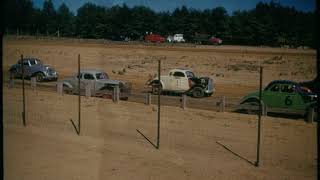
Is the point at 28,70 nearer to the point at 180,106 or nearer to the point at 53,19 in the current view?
the point at 180,106

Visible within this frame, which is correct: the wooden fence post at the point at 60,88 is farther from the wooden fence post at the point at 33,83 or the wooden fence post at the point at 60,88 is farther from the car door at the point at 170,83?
the car door at the point at 170,83

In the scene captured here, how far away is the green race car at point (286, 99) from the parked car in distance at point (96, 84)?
12.1ft

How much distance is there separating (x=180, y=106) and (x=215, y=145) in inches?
152

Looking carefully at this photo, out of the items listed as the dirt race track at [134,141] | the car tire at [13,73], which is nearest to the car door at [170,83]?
the dirt race track at [134,141]

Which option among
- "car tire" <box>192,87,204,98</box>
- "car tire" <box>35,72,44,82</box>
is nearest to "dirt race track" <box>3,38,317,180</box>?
"car tire" <box>35,72,44,82</box>

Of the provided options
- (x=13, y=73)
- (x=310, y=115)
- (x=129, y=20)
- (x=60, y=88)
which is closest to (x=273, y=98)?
(x=310, y=115)

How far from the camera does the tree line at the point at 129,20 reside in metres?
6.89

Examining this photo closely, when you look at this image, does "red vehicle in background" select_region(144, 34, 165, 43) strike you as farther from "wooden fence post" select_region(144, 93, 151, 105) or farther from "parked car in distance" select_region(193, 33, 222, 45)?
"wooden fence post" select_region(144, 93, 151, 105)

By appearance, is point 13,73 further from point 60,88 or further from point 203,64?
point 203,64

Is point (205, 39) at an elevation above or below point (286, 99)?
above

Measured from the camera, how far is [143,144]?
8.35 meters

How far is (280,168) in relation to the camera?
23.3 feet

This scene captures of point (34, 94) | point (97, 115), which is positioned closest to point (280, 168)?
point (97, 115)

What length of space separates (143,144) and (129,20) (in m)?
2.16
